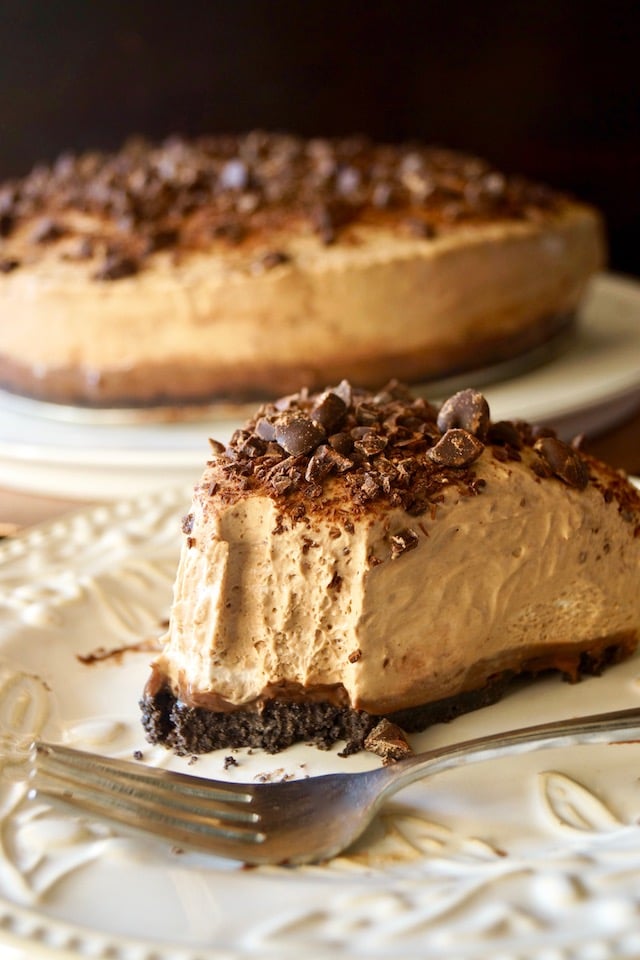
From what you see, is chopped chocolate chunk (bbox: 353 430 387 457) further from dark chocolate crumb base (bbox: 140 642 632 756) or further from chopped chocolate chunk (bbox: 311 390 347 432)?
dark chocolate crumb base (bbox: 140 642 632 756)

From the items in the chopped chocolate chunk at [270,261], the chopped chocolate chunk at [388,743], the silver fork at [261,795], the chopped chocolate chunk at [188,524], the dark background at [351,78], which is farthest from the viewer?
the dark background at [351,78]

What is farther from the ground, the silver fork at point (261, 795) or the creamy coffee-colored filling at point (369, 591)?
the creamy coffee-colored filling at point (369, 591)

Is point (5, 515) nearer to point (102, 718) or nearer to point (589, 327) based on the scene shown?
point (102, 718)

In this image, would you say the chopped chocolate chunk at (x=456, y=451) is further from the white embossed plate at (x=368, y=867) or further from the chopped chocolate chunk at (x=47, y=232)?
the chopped chocolate chunk at (x=47, y=232)

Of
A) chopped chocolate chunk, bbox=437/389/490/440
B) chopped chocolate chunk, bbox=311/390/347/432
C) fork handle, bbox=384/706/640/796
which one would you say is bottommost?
fork handle, bbox=384/706/640/796

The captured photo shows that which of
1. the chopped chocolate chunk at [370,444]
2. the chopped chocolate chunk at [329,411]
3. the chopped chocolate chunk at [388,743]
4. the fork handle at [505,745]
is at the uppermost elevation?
the chopped chocolate chunk at [329,411]

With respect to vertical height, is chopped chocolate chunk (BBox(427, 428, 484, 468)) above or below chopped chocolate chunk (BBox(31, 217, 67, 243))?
above

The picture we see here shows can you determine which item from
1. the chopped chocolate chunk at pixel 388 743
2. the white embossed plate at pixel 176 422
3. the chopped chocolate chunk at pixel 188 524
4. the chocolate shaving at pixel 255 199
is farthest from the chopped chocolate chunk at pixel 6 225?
the chopped chocolate chunk at pixel 388 743

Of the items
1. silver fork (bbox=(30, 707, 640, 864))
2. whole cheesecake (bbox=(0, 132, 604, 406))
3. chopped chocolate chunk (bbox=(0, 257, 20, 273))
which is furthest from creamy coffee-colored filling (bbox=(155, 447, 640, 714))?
chopped chocolate chunk (bbox=(0, 257, 20, 273))

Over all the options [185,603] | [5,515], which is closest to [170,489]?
[5,515]
